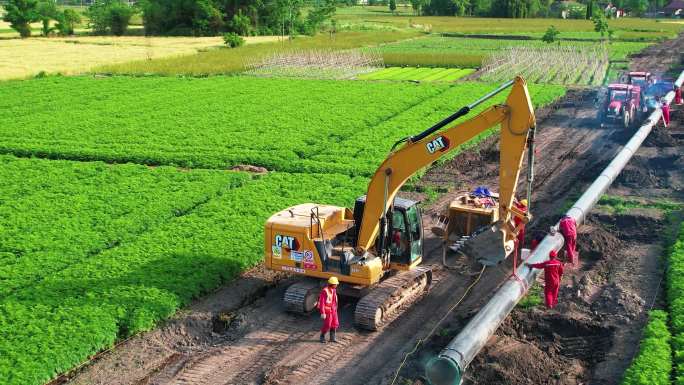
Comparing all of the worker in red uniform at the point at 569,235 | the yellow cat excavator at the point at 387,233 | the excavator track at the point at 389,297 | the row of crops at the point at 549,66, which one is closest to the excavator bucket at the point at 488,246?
the yellow cat excavator at the point at 387,233

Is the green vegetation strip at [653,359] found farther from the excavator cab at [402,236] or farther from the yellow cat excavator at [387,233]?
the excavator cab at [402,236]

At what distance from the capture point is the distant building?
545ft

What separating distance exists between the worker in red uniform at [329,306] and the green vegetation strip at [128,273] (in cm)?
389

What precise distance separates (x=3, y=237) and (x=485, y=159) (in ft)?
66.6

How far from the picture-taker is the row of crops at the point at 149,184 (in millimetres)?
17734

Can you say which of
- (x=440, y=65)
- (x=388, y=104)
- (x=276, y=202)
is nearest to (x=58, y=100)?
(x=388, y=104)

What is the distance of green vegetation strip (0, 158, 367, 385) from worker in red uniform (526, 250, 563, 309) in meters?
8.00

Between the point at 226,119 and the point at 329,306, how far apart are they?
2805 cm

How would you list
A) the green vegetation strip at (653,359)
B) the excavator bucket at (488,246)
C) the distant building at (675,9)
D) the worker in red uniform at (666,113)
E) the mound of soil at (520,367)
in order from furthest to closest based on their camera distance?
the distant building at (675,9), the worker in red uniform at (666,113), the excavator bucket at (488,246), the mound of soil at (520,367), the green vegetation strip at (653,359)

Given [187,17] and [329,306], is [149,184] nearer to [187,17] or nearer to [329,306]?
[329,306]

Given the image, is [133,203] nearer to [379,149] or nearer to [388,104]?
[379,149]

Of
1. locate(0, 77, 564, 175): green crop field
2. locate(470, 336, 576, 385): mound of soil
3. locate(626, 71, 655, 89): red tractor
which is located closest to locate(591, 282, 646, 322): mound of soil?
locate(470, 336, 576, 385): mound of soil

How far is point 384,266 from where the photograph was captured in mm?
18203

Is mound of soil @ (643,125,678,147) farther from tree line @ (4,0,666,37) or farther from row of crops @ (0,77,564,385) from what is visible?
tree line @ (4,0,666,37)
